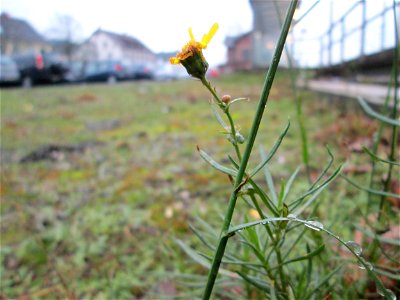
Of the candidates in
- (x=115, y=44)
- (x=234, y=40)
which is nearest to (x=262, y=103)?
(x=115, y=44)

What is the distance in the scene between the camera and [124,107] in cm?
495

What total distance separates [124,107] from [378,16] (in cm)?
347

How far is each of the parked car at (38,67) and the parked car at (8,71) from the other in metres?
0.15

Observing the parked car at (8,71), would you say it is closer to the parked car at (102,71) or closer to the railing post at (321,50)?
the parked car at (102,71)

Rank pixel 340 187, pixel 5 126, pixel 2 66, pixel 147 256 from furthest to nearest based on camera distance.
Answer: pixel 2 66
pixel 5 126
pixel 340 187
pixel 147 256

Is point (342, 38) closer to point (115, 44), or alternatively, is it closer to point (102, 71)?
point (115, 44)

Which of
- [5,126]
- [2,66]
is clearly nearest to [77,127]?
[5,126]

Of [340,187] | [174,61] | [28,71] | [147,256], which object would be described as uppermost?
[28,71]

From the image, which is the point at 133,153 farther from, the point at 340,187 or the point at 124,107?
the point at 124,107

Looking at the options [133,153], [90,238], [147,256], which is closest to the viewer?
[147,256]

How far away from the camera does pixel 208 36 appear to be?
346 mm

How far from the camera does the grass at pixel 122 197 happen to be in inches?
43.4

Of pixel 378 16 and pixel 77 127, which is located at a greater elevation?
pixel 378 16

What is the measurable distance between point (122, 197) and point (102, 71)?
10.9m
